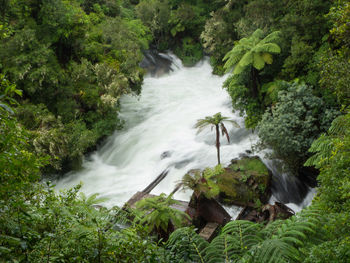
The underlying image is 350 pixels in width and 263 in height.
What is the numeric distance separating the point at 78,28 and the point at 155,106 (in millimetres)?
5931

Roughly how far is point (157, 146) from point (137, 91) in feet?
12.1

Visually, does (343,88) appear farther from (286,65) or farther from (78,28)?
(78,28)

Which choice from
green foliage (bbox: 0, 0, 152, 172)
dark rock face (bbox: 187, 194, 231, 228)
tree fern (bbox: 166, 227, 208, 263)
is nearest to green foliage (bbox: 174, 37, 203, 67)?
green foliage (bbox: 0, 0, 152, 172)

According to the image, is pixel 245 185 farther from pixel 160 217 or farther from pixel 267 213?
pixel 160 217

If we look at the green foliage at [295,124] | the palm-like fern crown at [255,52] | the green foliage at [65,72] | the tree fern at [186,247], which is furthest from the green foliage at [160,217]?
the palm-like fern crown at [255,52]

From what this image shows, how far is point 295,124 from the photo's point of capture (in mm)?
9586

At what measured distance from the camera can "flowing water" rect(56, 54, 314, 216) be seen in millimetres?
11328

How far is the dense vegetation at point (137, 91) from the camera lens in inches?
110

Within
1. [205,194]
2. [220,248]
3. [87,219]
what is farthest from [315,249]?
[205,194]

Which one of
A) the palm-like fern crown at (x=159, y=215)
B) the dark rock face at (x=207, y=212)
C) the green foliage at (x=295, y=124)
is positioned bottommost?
the dark rock face at (x=207, y=212)

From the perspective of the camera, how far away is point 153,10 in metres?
25.2

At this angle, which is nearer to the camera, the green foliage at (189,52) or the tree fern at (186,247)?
the tree fern at (186,247)

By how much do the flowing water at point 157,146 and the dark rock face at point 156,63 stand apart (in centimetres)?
433

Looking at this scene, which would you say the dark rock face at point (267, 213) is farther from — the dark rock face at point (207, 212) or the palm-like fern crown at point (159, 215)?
the palm-like fern crown at point (159, 215)
